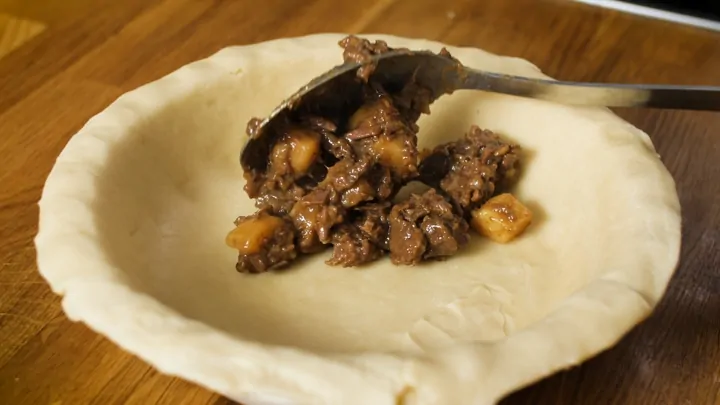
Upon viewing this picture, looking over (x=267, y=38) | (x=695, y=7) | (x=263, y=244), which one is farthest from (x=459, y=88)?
(x=695, y=7)

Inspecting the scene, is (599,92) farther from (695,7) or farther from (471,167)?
(695,7)

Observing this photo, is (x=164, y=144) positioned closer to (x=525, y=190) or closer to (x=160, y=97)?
(x=160, y=97)

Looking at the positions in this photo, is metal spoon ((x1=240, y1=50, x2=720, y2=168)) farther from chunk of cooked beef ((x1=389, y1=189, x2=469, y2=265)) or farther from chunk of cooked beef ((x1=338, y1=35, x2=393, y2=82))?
chunk of cooked beef ((x1=389, y1=189, x2=469, y2=265))

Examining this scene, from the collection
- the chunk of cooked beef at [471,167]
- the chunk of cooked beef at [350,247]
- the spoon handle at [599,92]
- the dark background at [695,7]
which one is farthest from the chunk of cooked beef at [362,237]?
the dark background at [695,7]

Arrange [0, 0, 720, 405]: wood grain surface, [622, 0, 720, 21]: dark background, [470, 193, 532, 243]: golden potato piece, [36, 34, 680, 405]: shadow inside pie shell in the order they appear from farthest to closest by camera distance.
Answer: [622, 0, 720, 21]: dark background < [470, 193, 532, 243]: golden potato piece < [0, 0, 720, 405]: wood grain surface < [36, 34, 680, 405]: shadow inside pie shell

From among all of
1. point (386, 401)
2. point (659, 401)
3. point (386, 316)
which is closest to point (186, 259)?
point (386, 316)

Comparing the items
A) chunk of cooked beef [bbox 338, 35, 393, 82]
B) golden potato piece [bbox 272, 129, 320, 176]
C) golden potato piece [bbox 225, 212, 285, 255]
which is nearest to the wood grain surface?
golden potato piece [bbox 225, 212, 285, 255]

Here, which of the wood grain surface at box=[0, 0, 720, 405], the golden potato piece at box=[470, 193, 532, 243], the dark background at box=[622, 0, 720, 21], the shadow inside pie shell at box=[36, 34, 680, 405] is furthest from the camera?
the dark background at box=[622, 0, 720, 21]

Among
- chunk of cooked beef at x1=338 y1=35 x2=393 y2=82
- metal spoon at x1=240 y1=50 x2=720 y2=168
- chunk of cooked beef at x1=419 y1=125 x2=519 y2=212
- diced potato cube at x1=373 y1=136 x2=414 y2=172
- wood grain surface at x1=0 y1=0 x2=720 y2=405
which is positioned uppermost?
chunk of cooked beef at x1=338 y1=35 x2=393 y2=82
